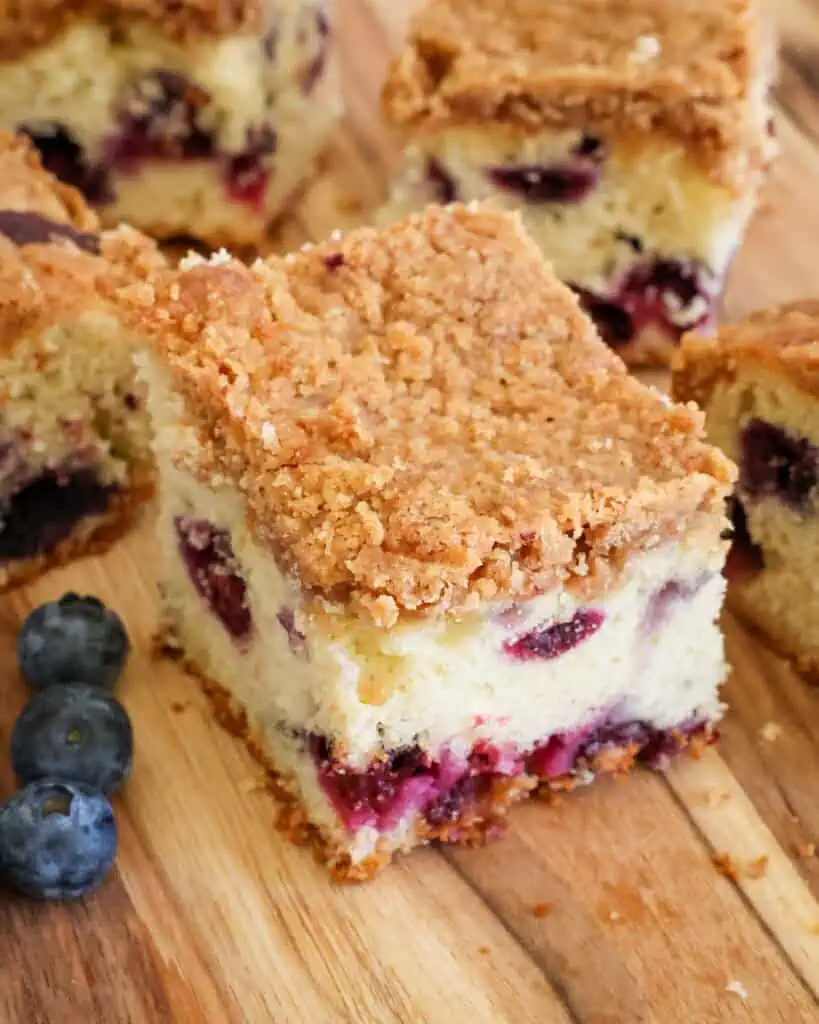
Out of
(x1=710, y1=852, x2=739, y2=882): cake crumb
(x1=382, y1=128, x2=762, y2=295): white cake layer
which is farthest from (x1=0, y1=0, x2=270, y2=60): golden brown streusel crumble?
(x1=710, y1=852, x2=739, y2=882): cake crumb

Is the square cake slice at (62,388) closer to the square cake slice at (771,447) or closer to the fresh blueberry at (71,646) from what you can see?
the fresh blueberry at (71,646)

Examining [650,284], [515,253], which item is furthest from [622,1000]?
[650,284]

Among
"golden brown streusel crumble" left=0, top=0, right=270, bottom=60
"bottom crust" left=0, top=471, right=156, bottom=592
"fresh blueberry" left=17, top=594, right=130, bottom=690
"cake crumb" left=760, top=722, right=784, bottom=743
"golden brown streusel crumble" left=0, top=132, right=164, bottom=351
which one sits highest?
"golden brown streusel crumble" left=0, top=0, right=270, bottom=60

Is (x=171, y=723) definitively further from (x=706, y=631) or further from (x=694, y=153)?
(x=694, y=153)

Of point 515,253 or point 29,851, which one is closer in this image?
point 29,851

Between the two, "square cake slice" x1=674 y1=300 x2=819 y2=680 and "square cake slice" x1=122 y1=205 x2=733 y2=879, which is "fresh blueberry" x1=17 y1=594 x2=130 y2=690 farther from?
"square cake slice" x1=674 y1=300 x2=819 y2=680

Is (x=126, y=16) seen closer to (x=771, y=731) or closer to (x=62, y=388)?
(x=62, y=388)
